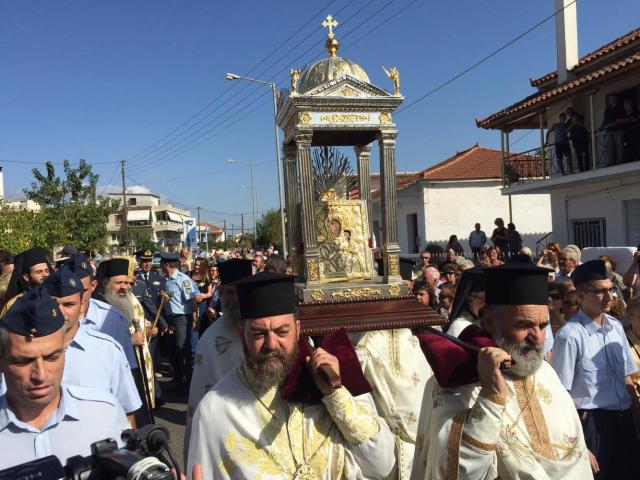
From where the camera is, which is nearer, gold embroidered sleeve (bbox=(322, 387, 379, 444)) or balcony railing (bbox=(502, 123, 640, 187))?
gold embroidered sleeve (bbox=(322, 387, 379, 444))

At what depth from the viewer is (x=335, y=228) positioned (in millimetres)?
5293

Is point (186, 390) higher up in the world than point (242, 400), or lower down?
lower down

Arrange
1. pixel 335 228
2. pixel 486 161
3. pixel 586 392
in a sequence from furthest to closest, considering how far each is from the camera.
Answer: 1. pixel 486 161
2. pixel 335 228
3. pixel 586 392

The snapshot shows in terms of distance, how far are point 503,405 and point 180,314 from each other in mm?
6496

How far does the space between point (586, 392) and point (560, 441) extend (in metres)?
1.24

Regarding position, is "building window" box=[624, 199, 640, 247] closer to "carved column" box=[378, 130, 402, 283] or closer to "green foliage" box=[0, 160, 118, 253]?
"carved column" box=[378, 130, 402, 283]

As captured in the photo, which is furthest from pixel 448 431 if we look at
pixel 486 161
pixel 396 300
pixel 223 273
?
pixel 486 161

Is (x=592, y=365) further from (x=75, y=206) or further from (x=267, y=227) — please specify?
(x=267, y=227)

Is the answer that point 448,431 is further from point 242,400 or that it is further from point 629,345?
point 629,345

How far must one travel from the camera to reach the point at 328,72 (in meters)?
5.27

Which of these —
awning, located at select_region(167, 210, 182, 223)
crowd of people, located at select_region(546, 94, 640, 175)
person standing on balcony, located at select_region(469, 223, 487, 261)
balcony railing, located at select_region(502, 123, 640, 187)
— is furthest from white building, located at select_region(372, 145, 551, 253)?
awning, located at select_region(167, 210, 182, 223)

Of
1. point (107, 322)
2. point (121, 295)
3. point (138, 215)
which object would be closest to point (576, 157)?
point (121, 295)

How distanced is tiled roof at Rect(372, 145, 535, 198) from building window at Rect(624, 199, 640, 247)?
9.19 m

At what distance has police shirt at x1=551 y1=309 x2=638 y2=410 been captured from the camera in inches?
135
